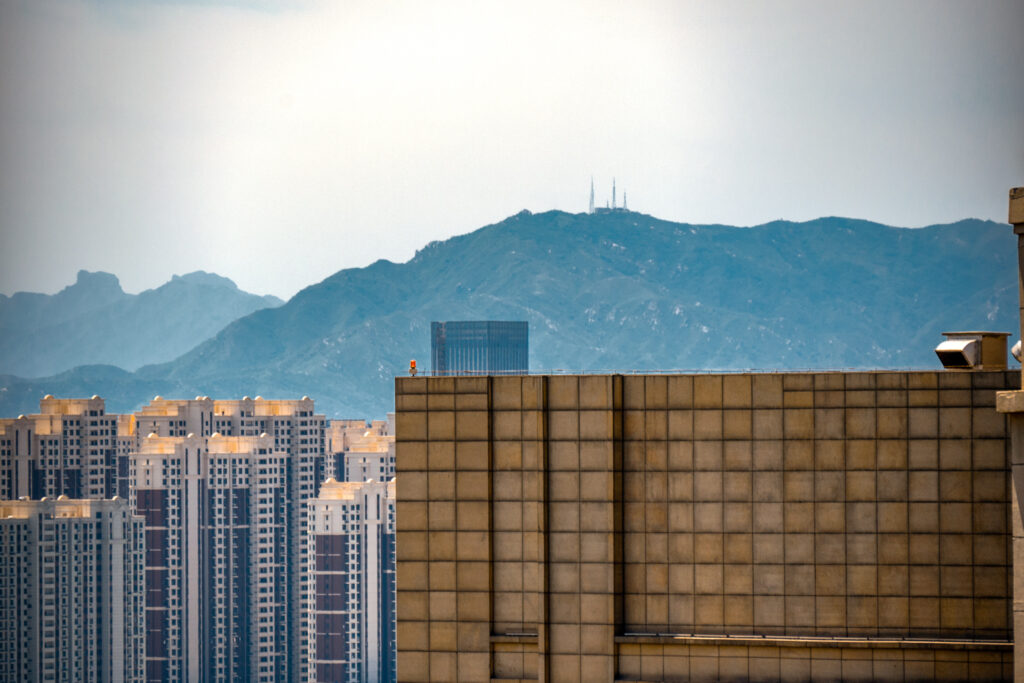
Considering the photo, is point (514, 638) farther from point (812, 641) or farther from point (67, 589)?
point (67, 589)

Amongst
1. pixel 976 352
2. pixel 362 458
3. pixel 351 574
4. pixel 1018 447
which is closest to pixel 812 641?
pixel 976 352

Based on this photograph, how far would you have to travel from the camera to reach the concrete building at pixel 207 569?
135m

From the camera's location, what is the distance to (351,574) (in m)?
134

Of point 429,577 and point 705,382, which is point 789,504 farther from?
point 429,577

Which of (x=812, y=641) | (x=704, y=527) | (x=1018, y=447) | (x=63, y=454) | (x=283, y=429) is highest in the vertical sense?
(x=1018, y=447)

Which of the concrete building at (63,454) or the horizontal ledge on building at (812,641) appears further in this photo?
the concrete building at (63,454)

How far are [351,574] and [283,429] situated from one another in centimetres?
2535

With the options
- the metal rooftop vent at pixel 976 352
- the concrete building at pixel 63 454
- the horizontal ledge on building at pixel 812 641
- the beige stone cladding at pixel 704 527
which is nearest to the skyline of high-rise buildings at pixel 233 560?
the concrete building at pixel 63 454

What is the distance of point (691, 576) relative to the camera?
2317 cm

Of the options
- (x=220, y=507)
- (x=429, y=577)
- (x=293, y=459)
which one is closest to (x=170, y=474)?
(x=220, y=507)

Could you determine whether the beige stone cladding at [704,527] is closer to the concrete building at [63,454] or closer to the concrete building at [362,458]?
the concrete building at [362,458]

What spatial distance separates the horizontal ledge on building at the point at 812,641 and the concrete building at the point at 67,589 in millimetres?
108794

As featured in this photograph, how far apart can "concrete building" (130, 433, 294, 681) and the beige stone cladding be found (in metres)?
115

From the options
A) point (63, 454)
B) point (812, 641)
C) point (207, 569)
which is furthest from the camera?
point (63, 454)
